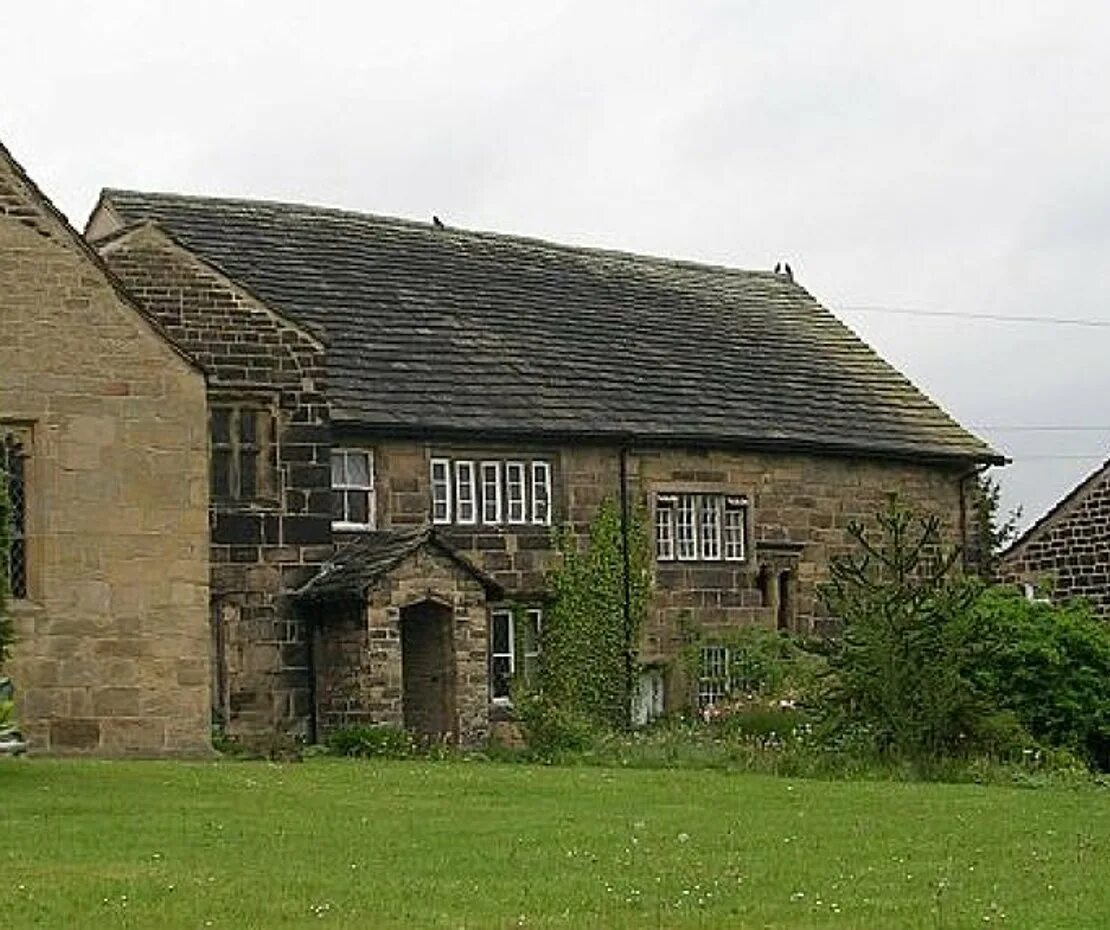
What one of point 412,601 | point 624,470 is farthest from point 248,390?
point 624,470

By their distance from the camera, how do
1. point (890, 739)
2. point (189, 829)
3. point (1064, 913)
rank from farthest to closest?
point (890, 739) → point (189, 829) → point (1064, 913)

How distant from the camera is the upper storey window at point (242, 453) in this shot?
3631 cm

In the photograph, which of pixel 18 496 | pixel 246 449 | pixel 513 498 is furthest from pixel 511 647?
pixel 18 496

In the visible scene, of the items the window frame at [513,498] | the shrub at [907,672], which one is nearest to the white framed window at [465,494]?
the window frame at [513,498]

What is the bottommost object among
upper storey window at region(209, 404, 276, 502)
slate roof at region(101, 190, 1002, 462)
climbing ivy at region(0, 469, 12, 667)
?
climbing ivy at region(0, 469, 12, 667)

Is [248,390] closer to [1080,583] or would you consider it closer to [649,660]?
[649,660]

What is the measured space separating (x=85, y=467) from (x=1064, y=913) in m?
18.2

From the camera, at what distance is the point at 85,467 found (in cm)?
3109

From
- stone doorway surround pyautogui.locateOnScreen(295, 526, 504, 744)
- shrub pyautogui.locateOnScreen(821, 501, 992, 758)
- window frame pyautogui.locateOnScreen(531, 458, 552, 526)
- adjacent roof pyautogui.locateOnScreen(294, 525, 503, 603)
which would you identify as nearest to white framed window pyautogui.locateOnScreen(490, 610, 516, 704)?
window frame pyautogui.locateOnScreen(531, 458, 552, 526)

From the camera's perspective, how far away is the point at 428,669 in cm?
3662

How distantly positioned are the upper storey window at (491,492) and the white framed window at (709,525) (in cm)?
321

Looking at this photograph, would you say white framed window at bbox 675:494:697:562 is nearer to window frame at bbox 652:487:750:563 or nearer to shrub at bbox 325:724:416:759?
window frame at bbox 652:487:750:563

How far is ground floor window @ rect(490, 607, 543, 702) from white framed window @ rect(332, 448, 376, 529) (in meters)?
2.57

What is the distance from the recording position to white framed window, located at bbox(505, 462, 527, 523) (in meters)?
40.0
